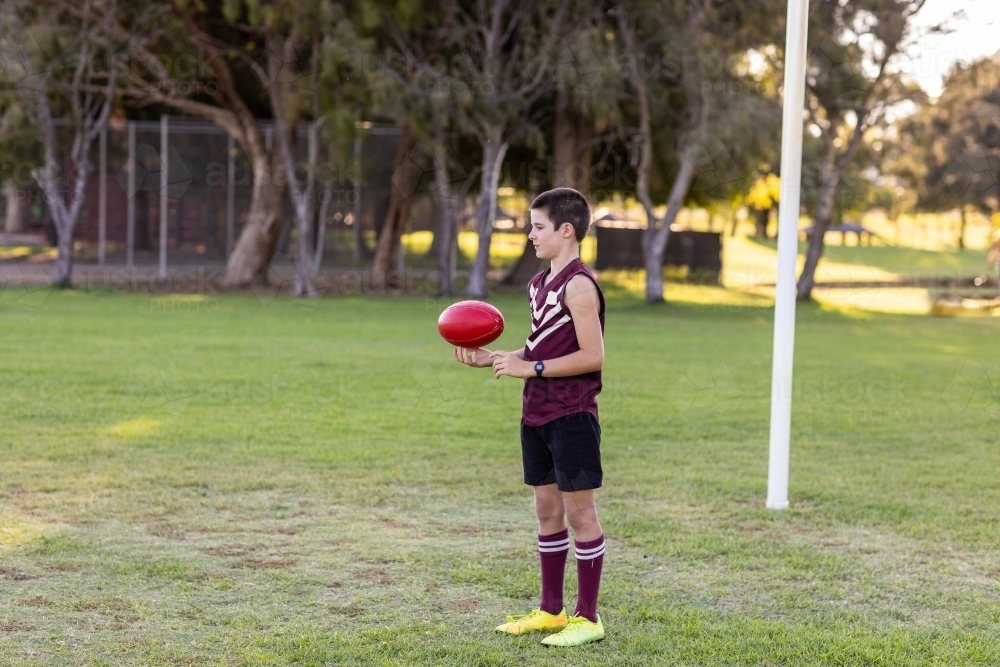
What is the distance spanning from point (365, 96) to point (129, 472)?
636 inches

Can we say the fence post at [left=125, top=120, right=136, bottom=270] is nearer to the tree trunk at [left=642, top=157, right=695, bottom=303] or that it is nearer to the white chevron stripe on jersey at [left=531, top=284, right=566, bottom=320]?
the tree trunk at [left=642, top=157, right=695, bottom=303]

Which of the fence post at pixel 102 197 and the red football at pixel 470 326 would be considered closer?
the red football at pixel 470 326

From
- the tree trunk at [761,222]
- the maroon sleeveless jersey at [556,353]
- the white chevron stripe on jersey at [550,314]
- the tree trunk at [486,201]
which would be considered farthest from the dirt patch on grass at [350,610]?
the tree trunk at [761,222]

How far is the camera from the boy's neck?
4.56m

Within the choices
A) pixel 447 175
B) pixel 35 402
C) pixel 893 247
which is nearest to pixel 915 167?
pixel 893 247

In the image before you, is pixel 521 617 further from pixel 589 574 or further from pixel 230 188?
pixel 230 188

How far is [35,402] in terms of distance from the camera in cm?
1013

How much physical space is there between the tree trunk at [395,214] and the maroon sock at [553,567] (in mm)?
20683

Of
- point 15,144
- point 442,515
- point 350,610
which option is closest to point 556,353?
point 350,610

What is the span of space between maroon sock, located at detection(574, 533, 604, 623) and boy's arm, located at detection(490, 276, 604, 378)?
2.37 feet

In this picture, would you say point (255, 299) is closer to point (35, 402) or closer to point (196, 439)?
point (35, 402)

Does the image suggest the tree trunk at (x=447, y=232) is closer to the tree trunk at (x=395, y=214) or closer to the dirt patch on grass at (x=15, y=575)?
the tree trunk at (x=395, y=214)

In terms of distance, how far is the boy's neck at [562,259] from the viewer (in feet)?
15.0

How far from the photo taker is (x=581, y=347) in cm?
452
